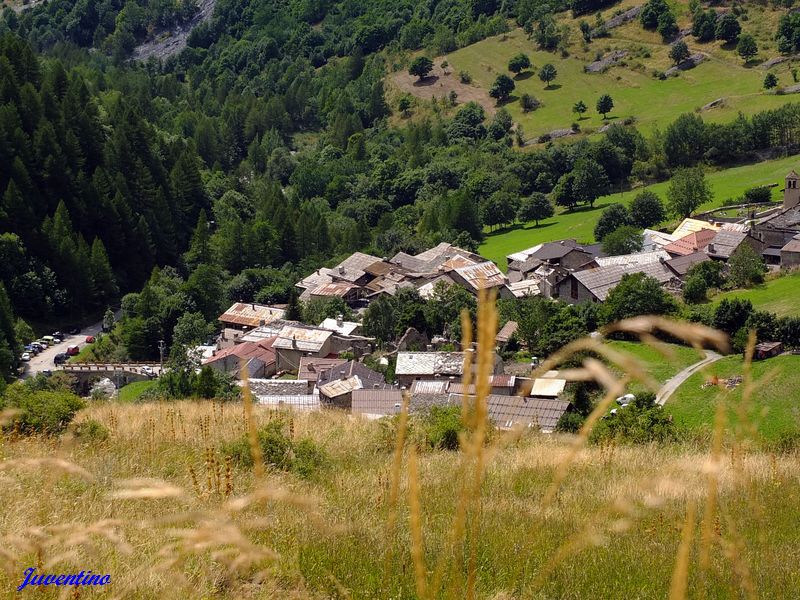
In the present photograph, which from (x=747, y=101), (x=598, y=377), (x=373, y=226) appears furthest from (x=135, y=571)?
(x=747, y=101)

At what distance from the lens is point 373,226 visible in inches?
3118

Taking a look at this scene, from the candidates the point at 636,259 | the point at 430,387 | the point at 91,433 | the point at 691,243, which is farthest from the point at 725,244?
the point at 91,433

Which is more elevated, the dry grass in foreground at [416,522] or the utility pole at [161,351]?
the dry grass in foreground at [416,522]

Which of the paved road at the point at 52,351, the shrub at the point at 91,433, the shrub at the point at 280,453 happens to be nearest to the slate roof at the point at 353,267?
the paved road at the point at 52,351

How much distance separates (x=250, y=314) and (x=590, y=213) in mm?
32028

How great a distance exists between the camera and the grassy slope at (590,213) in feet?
210

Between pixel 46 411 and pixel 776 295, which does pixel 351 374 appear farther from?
pixel 46 411

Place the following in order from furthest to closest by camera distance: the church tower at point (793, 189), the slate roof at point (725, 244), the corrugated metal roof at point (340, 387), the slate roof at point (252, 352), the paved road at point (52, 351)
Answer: the church tower at point (793, 189), the slate roof at point (725, 244), the paved road at point (52, 351), the slate roof at point (252, 352), the corrugated metal roof at point (340, 387)

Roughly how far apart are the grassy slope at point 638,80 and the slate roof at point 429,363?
192 ft

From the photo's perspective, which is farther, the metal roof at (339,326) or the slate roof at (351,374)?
the metal roof at (339,326)

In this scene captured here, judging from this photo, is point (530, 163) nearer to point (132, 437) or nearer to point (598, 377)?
point (132, 437)

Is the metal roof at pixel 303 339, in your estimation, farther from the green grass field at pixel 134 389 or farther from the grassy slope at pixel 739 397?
the grassy slope at pixel 739 397

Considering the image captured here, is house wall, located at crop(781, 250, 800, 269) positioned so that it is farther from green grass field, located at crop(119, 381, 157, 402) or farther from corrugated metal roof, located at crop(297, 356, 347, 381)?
green grass field, located at crop(119, 381, 157, 402)

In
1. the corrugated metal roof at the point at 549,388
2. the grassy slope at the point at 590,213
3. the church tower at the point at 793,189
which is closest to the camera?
the corrugated metal roof at the point at 549,388
